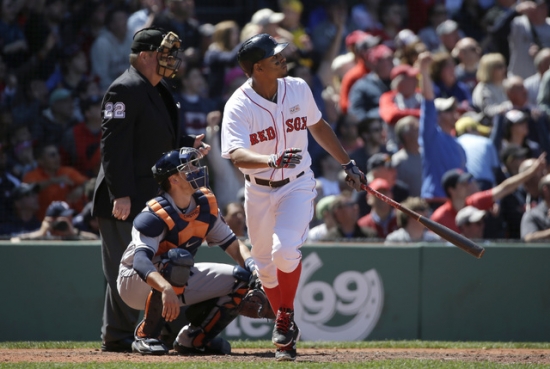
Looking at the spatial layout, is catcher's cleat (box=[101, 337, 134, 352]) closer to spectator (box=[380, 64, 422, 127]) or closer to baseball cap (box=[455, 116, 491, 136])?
spectator (box=[380, 64, 422, 127])

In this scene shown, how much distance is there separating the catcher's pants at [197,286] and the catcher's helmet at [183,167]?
1.84 feet

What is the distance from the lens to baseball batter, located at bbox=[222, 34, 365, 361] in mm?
5715

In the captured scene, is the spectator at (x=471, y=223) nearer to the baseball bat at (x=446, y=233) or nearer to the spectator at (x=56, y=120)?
the baseball bat at (x=446, y=233)

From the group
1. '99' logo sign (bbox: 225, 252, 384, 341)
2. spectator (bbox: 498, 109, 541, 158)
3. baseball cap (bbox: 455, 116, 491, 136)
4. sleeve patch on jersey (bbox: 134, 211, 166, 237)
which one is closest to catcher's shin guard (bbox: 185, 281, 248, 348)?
sleeve patch on jersey (bbox: 134, 211, 166, 237)

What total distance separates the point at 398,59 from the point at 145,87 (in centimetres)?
629

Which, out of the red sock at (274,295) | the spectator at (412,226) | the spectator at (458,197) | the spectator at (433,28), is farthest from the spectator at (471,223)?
the spectator at (433,28)

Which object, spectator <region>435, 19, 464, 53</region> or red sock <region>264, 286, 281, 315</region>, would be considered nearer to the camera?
red sock <region>264, 286, 281, 315</region>

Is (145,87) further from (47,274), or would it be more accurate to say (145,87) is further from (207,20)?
(207,20)

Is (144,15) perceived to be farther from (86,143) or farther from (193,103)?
(86,143)

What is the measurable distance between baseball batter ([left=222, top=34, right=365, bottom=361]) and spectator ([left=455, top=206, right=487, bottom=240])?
2825mm

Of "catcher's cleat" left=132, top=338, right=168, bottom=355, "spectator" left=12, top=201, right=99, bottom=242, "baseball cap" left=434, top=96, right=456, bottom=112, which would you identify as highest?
"baseball cap" left=434, top=96, right=456, bottom=112

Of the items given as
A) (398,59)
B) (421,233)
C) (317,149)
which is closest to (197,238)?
(421,233)

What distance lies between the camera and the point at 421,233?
28.8ft

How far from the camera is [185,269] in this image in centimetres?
574
